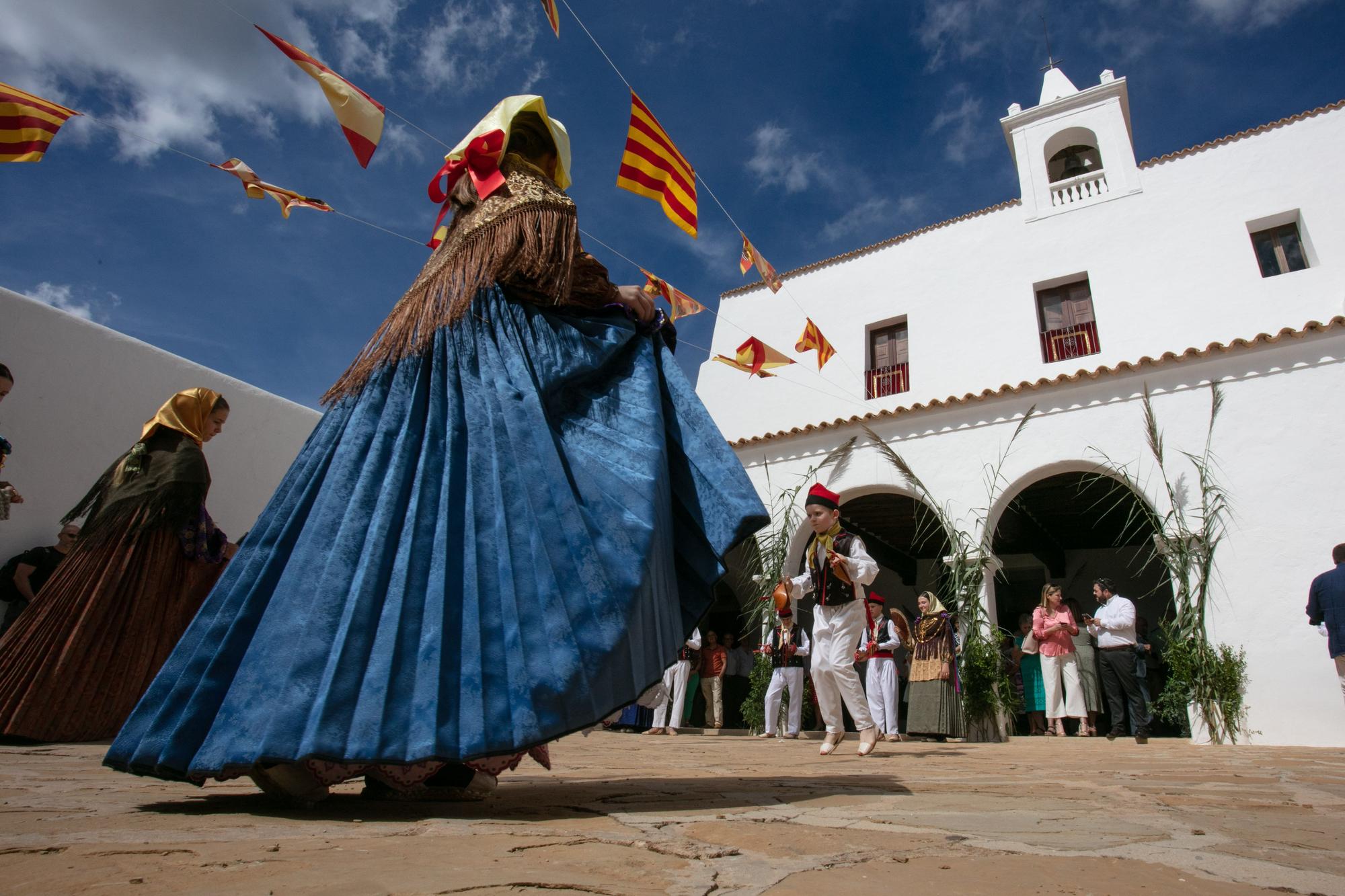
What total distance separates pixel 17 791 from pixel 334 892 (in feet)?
5.18

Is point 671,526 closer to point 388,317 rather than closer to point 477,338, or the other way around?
point 477,338

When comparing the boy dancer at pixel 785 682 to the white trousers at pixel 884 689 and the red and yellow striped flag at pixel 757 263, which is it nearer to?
the white trousers at pixel 884 689

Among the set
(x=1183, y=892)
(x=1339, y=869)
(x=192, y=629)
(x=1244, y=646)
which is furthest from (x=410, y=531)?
(x=1244, y=646)

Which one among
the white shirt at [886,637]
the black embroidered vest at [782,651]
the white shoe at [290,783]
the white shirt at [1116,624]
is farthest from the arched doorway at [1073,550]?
the white shoe at [290,783]

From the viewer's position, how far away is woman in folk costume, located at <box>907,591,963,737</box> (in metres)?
7.84

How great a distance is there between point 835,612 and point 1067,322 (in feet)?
24.7

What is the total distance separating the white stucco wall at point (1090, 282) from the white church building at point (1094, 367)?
0.03m

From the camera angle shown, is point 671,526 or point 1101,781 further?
point 1101,781

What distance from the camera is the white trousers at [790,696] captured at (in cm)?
866

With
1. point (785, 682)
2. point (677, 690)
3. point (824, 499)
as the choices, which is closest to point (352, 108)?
point (824, 499)

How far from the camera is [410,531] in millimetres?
1908

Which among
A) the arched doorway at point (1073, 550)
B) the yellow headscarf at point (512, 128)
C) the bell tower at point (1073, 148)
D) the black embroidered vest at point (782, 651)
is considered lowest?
the black embroidered vest at point (782, 651)

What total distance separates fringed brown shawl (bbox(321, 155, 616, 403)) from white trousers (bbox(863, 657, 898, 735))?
6997 mm

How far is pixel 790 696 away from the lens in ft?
28.5
